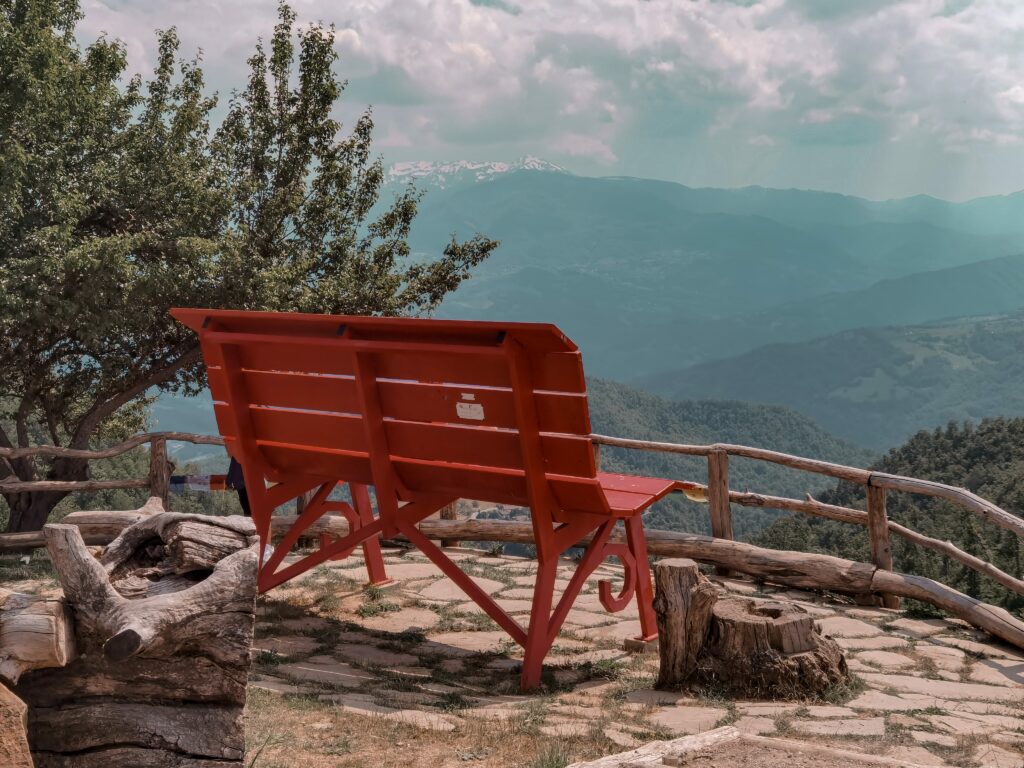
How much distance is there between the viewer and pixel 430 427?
425 centimetres

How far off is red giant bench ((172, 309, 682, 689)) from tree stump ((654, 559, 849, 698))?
16.2 inches

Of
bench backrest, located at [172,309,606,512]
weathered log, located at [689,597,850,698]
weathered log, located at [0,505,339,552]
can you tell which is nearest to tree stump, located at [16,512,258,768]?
bench backrest, located at [172,309,606,512]

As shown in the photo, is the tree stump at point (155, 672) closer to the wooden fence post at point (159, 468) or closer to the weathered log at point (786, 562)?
the weathered log at point (786, 562)

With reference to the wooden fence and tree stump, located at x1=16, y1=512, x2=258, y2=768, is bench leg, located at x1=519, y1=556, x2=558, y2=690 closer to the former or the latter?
tree stump, located at x1=16, y1=512, x2=258, y2=768

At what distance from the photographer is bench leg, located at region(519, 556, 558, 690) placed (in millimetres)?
4211

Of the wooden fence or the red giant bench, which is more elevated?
the red giant bench


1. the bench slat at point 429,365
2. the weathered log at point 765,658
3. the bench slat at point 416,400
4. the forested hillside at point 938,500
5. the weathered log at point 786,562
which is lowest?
the forested hillside at point 938,500

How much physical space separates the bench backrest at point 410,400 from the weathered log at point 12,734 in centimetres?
208

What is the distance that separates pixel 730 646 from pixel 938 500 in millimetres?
27786

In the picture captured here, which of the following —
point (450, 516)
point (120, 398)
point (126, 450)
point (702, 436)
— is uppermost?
point (120, 398)

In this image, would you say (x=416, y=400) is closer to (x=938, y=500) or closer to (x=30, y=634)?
(x=30, y=634)

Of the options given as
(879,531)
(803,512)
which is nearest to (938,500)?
(803,512)

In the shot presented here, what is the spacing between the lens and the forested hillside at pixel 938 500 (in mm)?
16672

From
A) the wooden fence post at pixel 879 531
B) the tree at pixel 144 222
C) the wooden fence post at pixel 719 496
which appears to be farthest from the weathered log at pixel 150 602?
the tree at pixel 144 222
